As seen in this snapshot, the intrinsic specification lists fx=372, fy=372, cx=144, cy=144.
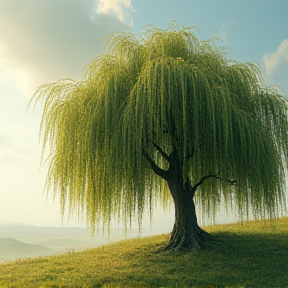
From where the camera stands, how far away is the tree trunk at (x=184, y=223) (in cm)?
1083

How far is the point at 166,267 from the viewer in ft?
30.5

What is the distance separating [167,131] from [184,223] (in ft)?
9.32

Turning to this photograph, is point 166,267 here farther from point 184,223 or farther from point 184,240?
point 184,223

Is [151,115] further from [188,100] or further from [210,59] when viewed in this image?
[210,59]

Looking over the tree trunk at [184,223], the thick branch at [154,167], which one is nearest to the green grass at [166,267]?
the tree trunk at [184,223]

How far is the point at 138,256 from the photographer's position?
10.6 metres

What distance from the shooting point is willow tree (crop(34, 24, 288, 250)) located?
894 centimetres

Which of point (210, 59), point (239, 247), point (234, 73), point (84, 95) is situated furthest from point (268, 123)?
point (84, 95)

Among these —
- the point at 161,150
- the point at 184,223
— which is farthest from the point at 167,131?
the point at 184,223

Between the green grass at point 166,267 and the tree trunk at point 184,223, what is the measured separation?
0.43 m

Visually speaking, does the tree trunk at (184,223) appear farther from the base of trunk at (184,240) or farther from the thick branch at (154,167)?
the thick branch at (154,167)

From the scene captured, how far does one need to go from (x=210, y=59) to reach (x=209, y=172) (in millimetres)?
3344

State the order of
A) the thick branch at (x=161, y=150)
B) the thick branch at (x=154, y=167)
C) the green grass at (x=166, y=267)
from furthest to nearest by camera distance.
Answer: the thick branch at (x=161, y=150)
the thick branch at (x=154, y=167)
the green grass at (x=166, y=267)

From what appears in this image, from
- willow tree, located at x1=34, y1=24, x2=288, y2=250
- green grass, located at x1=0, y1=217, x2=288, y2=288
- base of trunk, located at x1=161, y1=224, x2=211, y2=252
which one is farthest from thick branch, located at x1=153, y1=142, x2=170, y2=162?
green grass, located at x1=0, y1=217, x2=288, y2=288
